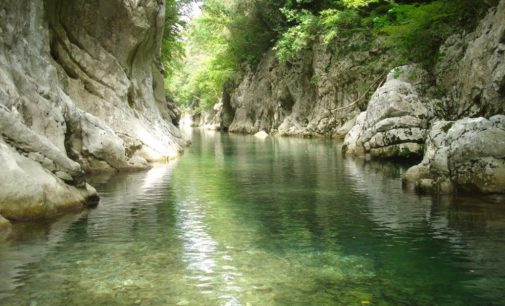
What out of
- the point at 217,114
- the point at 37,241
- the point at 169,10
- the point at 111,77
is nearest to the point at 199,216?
the point at 37,241

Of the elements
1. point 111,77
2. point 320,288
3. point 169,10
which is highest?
point 169,10

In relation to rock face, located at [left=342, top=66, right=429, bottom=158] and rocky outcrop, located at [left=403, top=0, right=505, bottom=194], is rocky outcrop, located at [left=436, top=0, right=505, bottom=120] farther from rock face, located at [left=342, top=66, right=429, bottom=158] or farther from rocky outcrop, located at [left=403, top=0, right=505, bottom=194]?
rock face, located at [left=342, top=66, right=429, bottom=158]

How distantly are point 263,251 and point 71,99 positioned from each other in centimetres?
1214

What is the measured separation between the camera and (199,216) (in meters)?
10.1

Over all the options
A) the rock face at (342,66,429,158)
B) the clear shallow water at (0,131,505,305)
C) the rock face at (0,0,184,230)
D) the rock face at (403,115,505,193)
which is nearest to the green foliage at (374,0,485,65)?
the rock face at (342,66,429,158)

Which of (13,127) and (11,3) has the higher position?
(11,3)

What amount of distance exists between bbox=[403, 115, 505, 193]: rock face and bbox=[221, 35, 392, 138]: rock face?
43.9 feet

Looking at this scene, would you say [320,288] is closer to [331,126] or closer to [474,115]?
[474,115]

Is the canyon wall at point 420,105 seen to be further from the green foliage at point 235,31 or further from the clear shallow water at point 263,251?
the green foliage at point 235,31

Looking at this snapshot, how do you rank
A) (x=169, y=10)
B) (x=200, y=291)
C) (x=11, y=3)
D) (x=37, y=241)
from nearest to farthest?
(x=200, y=291) < (x=37, y=241) < (x=11, y=3) < (x=169, y=10)

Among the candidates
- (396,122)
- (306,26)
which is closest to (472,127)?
(396,122)

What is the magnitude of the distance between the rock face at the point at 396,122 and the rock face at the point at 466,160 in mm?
6213

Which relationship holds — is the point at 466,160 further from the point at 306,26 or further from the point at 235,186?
the point at 306,26

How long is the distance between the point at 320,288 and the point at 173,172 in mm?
11825
